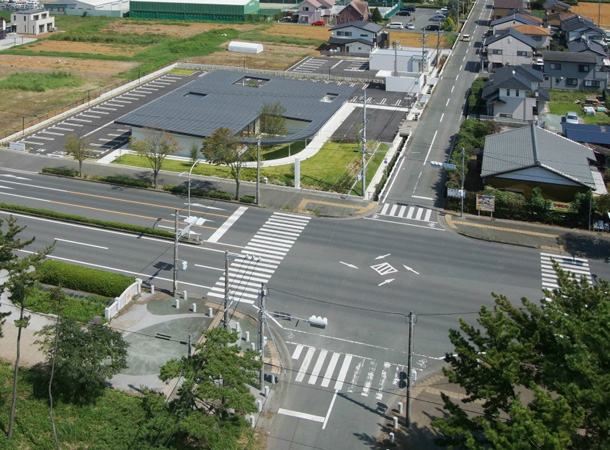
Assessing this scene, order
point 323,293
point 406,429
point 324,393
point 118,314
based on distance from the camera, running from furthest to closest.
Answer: point 323,293 < point 118,314 < point 324,393 < point 406,429

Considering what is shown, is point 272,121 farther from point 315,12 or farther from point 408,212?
point 315,12

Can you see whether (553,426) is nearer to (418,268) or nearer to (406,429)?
(406,429)

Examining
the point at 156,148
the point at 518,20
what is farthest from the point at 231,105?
the point at 518,20

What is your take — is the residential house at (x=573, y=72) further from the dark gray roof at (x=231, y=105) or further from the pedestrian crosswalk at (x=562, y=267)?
the pedestrian crosswalk at (x=562, y=267)

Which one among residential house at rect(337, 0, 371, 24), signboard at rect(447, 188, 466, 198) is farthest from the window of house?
residential house at rect(337, 0, 371, 24)

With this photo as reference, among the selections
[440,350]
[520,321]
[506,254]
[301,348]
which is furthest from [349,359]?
[506,254]

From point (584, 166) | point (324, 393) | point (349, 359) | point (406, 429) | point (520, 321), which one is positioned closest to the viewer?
point (520, 321)

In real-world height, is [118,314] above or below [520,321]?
below

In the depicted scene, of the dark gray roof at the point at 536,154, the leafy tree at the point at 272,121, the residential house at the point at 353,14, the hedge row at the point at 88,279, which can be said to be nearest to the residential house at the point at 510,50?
the residential house at the point at 353,14
